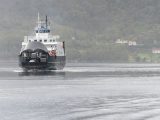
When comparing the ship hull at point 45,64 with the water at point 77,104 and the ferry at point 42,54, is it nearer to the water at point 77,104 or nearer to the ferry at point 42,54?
the ferry at point 42,54

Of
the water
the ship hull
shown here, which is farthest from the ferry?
the water

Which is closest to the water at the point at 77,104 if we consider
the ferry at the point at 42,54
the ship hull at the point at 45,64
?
the ship hull at the point at 45,64

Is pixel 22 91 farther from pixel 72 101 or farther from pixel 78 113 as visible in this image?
pixel 78 113

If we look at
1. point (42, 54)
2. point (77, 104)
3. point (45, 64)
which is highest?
point (42, 54)

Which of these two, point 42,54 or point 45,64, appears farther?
point 42,54

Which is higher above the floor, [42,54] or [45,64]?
[42,54]

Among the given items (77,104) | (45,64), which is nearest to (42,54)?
(45,64)

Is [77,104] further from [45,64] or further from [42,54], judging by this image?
[42,54]

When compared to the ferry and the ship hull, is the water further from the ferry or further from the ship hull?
the ferry

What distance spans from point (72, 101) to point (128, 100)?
5480mm

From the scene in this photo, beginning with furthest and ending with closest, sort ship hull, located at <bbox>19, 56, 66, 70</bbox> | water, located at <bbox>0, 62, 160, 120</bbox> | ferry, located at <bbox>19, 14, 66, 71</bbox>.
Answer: ferry, located at <bbox>19, 14, 66, 71</bbox> < ship hull, located at <bbox>19, 56, 66, 70</bbox> < water, located at <bbox>0, 62, 160, 120</bbox>

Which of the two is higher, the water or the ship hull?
the ship hull

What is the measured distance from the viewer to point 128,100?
213ft

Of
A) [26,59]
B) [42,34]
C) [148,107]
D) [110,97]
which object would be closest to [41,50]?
[26,59]
